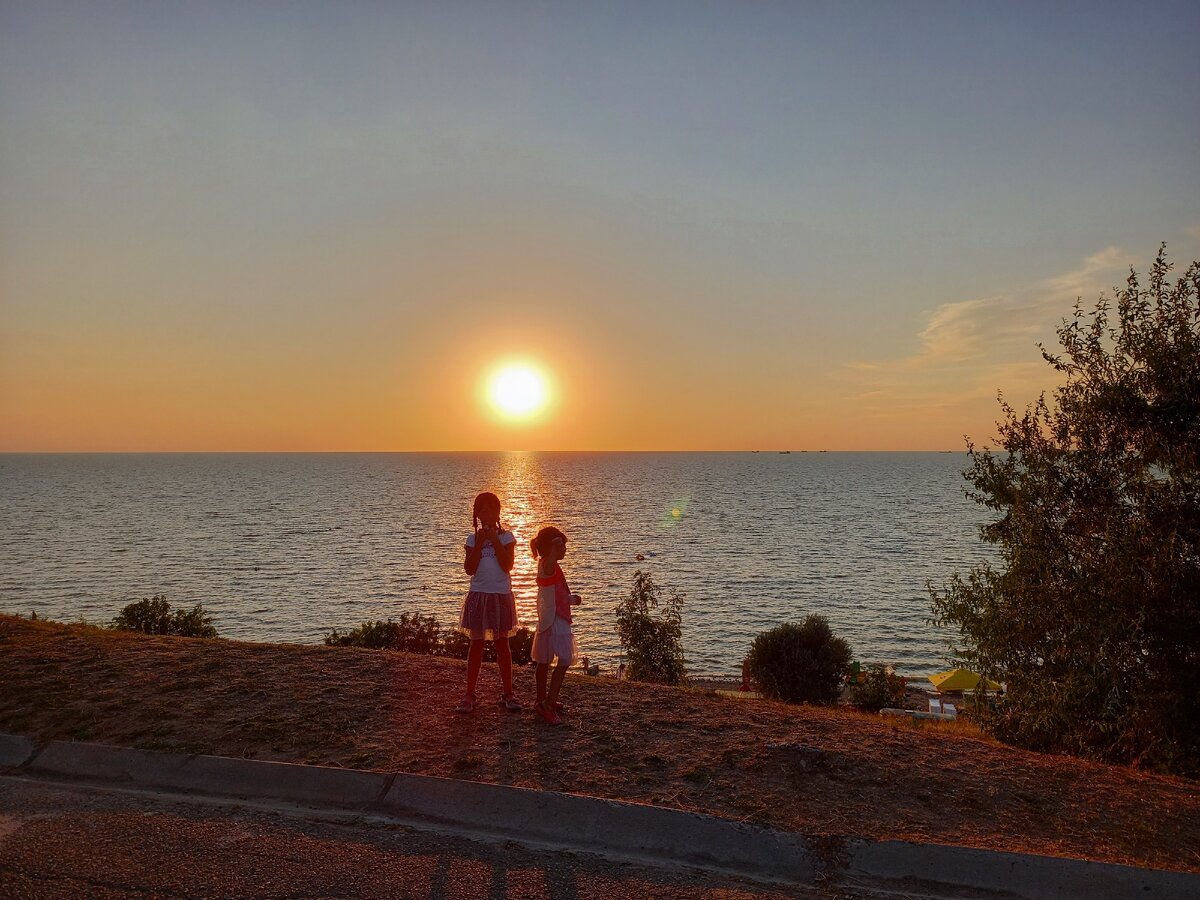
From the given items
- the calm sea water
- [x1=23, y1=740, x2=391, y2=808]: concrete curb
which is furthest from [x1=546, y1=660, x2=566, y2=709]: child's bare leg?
the calm sea water

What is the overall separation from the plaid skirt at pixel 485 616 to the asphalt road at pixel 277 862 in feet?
7.88

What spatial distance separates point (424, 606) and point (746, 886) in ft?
145

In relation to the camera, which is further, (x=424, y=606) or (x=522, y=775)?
(x=424, y=606)

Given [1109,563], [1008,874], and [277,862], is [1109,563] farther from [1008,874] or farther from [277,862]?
[277,862]

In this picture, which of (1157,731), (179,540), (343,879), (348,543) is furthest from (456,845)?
(179,540)

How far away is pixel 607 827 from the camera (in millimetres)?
5848

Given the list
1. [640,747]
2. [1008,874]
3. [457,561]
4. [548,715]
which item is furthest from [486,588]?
[457,561]

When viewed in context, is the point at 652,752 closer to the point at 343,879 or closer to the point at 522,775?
the point at 522,775

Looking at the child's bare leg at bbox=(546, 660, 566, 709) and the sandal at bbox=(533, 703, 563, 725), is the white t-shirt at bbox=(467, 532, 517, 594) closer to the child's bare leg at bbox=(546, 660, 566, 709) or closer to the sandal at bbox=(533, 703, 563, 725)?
the child's bare leg at bbox=(546, 660, 566, 709)

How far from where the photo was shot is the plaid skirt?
8.02 m

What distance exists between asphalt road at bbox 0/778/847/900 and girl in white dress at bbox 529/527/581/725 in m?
2.39

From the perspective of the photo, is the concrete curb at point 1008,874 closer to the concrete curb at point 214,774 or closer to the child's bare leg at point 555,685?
the child's bare leg at point 555,685

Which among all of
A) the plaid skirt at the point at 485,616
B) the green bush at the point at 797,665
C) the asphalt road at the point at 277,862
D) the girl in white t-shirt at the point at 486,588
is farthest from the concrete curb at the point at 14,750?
the green bush at the point at 797,665

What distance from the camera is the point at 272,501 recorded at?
134 m
